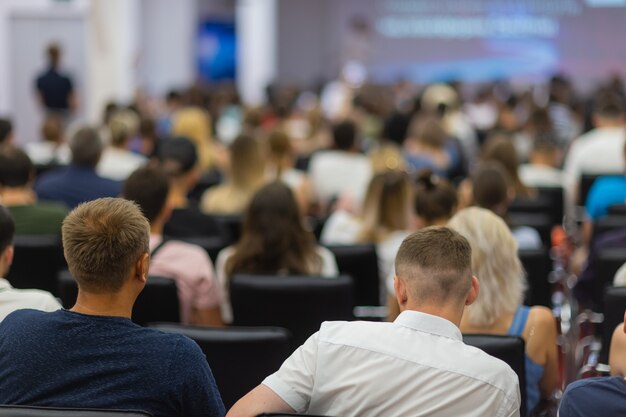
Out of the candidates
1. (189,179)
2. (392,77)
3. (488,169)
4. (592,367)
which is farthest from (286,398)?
(392,77)

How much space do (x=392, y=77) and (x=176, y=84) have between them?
4752mm

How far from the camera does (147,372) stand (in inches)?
93.9

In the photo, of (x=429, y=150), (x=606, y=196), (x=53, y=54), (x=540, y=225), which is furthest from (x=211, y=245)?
(x=53, y=54)

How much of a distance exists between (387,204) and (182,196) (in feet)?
3.80

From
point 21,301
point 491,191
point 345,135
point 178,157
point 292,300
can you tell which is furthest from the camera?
point 345,135

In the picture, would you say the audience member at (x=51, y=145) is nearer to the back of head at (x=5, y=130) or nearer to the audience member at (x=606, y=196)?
the back of head at (x=5, y=130)

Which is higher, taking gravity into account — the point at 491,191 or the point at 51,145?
the point at 491,191

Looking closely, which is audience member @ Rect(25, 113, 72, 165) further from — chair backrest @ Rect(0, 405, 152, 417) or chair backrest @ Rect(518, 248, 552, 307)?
chair backrest @ Rect(0, 405, 152, 417)

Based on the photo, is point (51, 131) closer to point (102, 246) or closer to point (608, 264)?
point (608, 264)

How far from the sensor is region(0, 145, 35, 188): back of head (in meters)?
5.07

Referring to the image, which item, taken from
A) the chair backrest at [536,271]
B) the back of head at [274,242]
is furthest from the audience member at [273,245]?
the chair backrest at [536,271]

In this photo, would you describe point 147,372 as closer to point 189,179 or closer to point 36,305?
point 36,305

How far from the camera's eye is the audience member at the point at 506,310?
337cm

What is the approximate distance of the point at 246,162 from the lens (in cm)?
672
